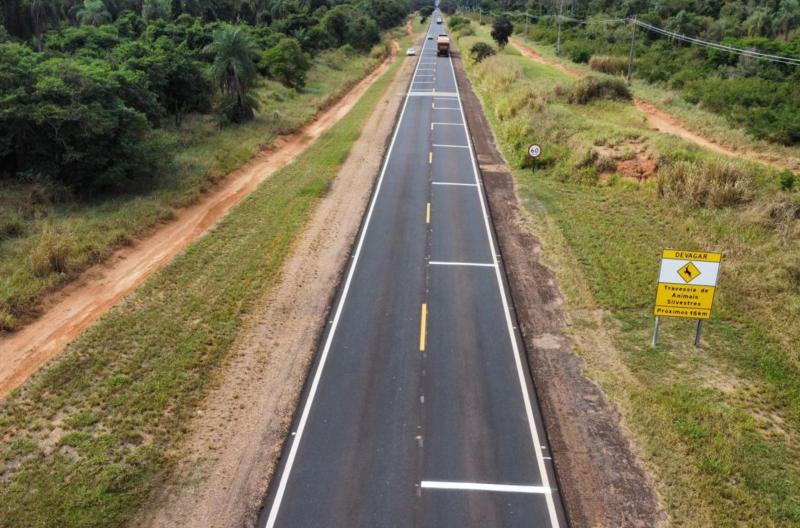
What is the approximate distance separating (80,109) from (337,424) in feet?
67.0

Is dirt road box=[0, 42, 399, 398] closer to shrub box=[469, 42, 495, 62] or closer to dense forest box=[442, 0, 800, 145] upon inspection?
dense forest box=[442, 0, 800, 145]

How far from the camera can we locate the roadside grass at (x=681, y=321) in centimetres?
1258

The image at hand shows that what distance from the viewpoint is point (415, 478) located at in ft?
41.0

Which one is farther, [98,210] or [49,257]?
[98,210]

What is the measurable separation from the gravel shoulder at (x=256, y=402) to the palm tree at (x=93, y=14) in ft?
200

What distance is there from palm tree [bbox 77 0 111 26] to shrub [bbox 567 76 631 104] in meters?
55.2

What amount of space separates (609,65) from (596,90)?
17.1 meters

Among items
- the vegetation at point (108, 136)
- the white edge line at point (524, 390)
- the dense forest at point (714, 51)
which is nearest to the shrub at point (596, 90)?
the dense forest at point (714, 51)

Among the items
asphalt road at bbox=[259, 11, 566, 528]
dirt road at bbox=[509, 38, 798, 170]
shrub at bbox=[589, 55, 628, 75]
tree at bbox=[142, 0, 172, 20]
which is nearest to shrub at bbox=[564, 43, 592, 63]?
shrub at bbox=[589, 55, 628, 75]

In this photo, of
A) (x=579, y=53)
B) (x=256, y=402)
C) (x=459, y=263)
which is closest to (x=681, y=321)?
(x=459, y=263)

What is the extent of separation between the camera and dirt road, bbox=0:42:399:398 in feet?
54.5

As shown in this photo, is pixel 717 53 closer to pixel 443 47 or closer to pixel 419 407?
pixel 443 47

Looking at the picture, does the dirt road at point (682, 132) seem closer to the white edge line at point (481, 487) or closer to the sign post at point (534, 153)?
the sign post at point (534, 153)

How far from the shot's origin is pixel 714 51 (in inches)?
2173
